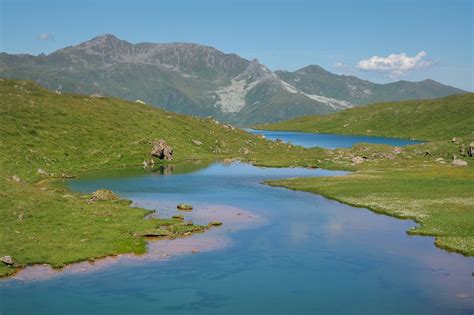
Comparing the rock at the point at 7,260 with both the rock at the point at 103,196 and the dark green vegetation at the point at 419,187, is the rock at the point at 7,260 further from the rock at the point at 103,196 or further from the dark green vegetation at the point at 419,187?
the dark green vegetation at the point at 419,187

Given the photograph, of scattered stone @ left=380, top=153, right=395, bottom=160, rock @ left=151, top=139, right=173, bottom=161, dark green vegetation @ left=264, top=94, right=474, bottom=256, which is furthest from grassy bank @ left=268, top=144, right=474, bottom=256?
rock @ left=151, top=139, right=173, bottom=161

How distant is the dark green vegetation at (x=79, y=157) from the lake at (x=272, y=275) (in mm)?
4457

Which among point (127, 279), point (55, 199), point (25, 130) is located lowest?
point (127, 279)

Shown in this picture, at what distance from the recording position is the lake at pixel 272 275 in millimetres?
37625

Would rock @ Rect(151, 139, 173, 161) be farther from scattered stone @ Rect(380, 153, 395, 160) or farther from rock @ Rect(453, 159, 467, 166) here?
rock @ Rect(453, 159, 467, 166)

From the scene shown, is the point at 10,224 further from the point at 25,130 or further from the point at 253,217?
the point at 25,130

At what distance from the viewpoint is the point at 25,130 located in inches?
4552

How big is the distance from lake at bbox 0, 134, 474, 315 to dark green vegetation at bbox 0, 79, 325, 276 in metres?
4.46

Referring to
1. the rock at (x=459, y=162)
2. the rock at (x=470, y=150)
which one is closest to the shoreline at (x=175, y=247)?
the rock at (x=459, y=162)

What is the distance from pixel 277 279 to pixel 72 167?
252 feet

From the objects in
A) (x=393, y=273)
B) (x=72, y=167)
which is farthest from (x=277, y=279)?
(x=72, y=167)

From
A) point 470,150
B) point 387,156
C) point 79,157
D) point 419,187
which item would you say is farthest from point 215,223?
point 387,156

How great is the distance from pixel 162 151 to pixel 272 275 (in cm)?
9101

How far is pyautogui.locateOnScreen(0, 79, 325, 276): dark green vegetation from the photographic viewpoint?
5097 cm
